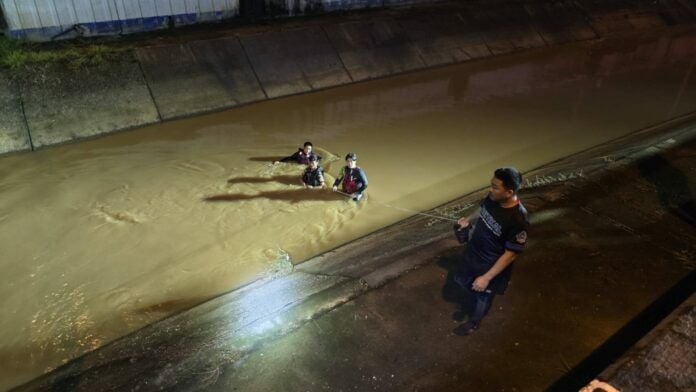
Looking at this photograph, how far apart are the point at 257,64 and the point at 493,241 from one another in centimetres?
925

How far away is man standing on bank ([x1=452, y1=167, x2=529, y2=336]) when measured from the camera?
3.24m

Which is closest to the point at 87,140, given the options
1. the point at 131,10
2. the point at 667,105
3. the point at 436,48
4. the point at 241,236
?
the point at 131,10

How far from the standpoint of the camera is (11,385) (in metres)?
4.00

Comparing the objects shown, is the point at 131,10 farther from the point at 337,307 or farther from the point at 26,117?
the point at 337,307

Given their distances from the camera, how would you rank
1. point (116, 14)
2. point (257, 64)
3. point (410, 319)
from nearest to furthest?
1. point (410, 319)
2. point (116, 14)
3. point (257, 64)

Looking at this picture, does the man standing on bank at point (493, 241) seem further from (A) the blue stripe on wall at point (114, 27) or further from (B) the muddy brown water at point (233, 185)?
(A) the blue stripe on wall at point (114, 27)

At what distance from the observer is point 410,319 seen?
400 centimetres

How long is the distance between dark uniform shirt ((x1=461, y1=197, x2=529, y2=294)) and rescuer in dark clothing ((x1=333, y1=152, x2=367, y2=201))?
3.13 meters

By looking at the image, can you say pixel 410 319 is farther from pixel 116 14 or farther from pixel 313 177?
pixel 116 14

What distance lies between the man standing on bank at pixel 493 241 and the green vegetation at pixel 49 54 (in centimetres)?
934

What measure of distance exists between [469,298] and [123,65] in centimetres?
915

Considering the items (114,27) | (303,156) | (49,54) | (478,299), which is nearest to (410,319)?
(478,299)

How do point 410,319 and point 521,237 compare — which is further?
point 410,319

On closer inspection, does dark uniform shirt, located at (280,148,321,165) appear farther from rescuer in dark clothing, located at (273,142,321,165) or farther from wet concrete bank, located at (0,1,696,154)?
wet concrete bank, located at (0,1,696,154)
